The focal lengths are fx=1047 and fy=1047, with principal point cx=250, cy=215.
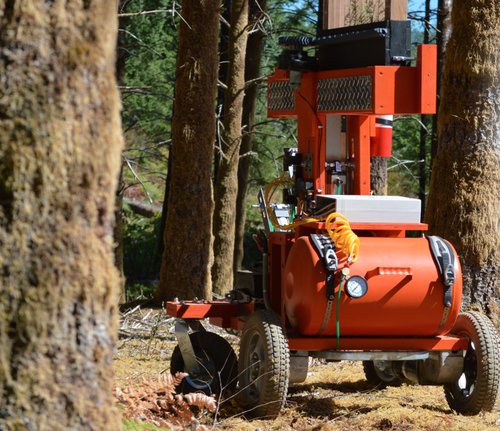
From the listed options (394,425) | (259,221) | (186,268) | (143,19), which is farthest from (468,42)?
(259,221)

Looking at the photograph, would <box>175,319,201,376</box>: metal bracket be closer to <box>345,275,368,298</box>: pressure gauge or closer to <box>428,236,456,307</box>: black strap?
<box>345,275,368,298</box>: pressure gauge

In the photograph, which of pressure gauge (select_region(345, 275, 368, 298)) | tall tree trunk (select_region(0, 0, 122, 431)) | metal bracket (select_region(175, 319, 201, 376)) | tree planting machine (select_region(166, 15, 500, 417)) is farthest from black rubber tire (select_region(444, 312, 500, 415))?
tall tree trunk (select_region(0, 0, 122, 431))

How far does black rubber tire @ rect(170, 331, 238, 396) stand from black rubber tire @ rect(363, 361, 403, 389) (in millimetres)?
1464

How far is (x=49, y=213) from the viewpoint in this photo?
12.4 ft

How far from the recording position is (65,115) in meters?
3.82

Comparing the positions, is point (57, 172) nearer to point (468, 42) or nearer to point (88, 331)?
point (88, 331)

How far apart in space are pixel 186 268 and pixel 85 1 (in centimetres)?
1043

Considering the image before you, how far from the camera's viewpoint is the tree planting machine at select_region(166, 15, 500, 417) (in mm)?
7539

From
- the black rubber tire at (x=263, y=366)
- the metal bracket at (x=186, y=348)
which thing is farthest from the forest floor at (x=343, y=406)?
the metal bracket at (x=186, y=348)

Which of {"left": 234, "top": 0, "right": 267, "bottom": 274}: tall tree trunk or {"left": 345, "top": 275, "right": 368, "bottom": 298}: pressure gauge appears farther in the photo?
{"left": 234, "top": 0, "right": 267, "bottom": 274}: tall tree trunk

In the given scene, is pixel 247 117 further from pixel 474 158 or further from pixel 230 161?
pixel 474 158

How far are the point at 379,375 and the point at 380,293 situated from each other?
7.07 feet

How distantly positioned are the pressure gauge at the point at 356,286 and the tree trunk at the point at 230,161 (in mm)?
10278

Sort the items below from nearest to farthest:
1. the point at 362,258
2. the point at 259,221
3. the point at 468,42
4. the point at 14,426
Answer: the point at 14,426 → the point at 362,258 → the point at 468,42 → the point at 259,221
